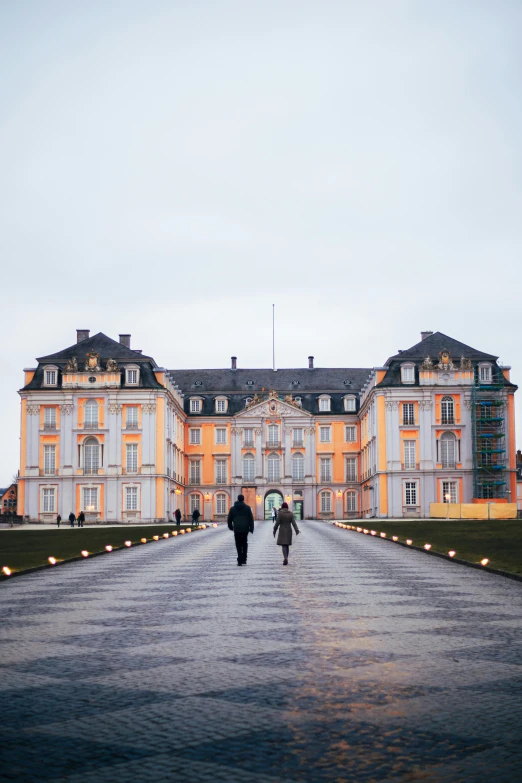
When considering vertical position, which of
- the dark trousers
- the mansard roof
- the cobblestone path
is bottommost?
the cobblestone path

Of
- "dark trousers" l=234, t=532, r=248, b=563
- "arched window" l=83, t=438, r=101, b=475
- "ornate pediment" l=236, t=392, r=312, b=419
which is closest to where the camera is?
"dark trousers" l=234, t=532, r=248, b=563

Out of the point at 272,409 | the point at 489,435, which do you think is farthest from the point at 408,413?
the point at 272,409

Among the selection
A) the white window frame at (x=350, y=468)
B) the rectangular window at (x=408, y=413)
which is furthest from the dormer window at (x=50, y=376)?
the white window frame at (x=350, y=468)

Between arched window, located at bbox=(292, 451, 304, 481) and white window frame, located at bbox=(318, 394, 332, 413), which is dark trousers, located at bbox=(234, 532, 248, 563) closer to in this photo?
arched window, located at bbox=(292, 451, 304, 481)

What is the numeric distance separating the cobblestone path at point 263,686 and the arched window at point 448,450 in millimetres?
66947

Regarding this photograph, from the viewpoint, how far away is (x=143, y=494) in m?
81.6

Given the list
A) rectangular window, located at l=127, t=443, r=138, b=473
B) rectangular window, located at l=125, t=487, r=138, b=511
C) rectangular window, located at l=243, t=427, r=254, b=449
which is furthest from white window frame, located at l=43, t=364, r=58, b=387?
rectangular window, located at l=243, t=427, r=254, b=449

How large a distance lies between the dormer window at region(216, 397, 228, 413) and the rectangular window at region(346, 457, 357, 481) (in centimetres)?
1358

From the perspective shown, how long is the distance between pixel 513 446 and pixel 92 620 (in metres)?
72.9

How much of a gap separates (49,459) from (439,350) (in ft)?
114

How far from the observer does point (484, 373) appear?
273ft

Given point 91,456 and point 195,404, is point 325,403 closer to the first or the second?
point 195,404

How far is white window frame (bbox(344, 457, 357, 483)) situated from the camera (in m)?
98.7

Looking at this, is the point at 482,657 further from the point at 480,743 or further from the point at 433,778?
the point at 433,778
